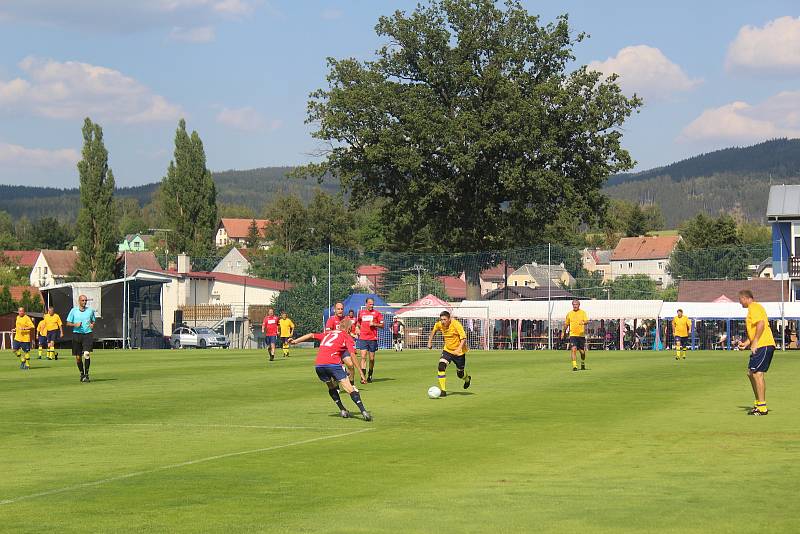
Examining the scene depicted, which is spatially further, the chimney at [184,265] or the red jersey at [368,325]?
the chimney at [184,265]

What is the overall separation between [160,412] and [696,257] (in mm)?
60029

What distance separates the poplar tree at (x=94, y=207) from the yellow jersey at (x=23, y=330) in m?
66.4

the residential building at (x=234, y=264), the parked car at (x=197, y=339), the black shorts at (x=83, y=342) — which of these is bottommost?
the parked car at (x=197, y=339)

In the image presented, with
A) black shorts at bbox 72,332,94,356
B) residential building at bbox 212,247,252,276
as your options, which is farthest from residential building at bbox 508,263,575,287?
residential building at bbox 212,247,252,276

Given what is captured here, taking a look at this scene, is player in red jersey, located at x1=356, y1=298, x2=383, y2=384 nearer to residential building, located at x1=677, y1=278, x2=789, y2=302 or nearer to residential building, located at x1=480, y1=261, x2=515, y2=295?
residential building, located at x1=480, y1=261, x2=515, y2=295

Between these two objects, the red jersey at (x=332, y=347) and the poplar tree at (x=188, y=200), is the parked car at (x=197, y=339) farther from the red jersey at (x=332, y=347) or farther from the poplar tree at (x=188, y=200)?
the red jersey at (x=332, y=347)

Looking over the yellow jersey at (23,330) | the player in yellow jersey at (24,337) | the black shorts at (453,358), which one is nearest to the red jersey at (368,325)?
the black shorts at (453,358)

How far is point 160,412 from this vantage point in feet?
73.5

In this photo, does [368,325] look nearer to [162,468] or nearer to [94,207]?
[162,468]

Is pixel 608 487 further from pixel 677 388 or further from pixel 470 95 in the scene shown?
pixel 470 95

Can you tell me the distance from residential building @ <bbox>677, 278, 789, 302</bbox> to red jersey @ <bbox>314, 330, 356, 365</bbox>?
194ft

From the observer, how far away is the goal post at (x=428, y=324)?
68125mm

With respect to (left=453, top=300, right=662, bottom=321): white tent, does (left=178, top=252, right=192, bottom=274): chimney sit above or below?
above

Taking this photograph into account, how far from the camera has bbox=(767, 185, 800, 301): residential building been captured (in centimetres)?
7719
